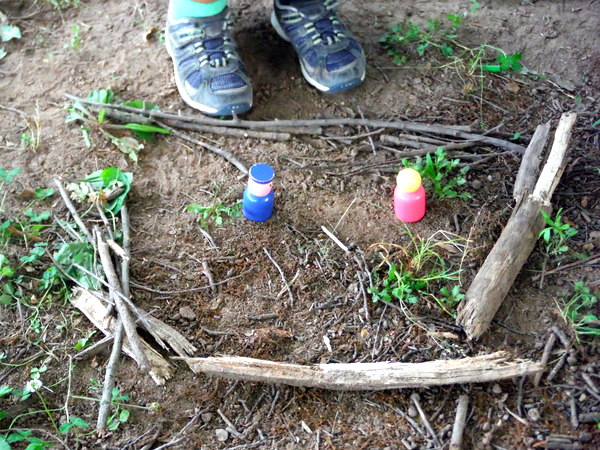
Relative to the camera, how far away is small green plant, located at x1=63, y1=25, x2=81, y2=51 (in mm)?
2930

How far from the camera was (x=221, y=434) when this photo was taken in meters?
1.83

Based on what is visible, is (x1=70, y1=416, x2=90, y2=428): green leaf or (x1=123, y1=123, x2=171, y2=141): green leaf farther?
(x1=123, y1=123, x2=171, y2=141): green leaf

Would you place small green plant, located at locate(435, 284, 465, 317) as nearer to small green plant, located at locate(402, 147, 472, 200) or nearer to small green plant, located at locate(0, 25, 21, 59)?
small green plant, located at locate(402, 147, 472, 200)

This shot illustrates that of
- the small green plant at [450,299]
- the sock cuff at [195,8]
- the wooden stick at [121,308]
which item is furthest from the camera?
the sock cuff at [195,8]

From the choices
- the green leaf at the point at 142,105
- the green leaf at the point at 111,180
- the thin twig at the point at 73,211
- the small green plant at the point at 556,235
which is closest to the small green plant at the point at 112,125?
the green leaf at the point at 142,105

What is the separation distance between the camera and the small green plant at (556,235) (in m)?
2.11

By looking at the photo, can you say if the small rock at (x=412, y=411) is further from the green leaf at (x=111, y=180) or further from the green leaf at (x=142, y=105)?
the green leaf at (x=142, y=105)

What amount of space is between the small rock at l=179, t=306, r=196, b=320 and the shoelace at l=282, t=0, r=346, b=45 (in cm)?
135

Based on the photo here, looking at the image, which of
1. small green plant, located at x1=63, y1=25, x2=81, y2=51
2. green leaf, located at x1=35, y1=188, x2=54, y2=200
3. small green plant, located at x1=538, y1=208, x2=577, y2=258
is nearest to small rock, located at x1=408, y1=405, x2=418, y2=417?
small green plant, located at x1=538, y1=208, x2=577, y2=258

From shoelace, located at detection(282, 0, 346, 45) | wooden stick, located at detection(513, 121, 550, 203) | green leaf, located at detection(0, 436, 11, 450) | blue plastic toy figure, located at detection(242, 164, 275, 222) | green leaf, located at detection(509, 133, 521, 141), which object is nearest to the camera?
green leaf, located at detection(0, 436, 11, 450)

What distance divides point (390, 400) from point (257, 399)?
403 millimetres

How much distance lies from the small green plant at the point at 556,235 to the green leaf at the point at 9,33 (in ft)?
8.09

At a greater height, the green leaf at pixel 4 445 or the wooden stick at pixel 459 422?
the green leaf at pixel 4 445

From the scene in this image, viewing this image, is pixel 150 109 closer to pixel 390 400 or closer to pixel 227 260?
pixel 227 260
